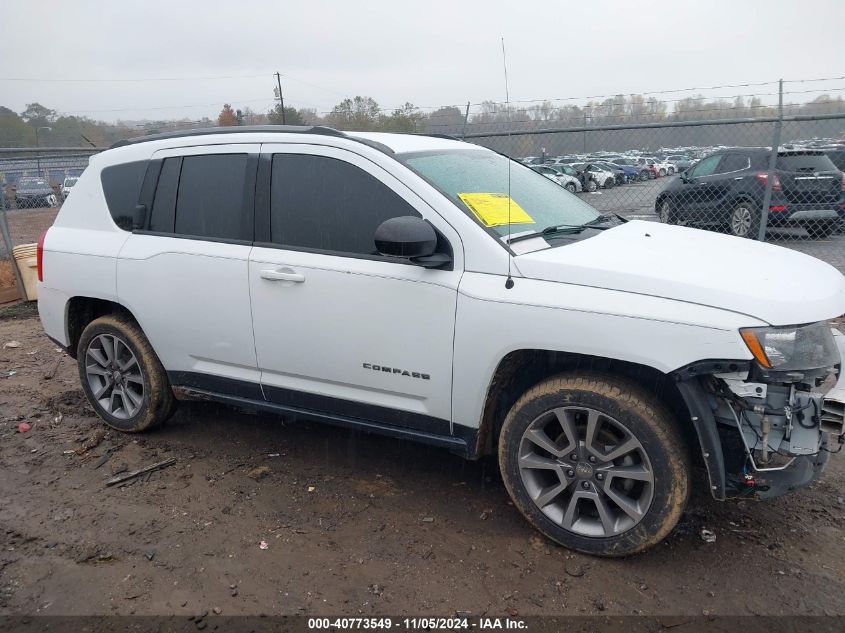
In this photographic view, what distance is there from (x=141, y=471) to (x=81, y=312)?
1276 mm

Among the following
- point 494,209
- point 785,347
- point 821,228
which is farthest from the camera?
point 821,228

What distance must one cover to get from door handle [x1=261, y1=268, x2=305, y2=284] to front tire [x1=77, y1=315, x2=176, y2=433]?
119 centimetres

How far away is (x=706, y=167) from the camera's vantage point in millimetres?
11000

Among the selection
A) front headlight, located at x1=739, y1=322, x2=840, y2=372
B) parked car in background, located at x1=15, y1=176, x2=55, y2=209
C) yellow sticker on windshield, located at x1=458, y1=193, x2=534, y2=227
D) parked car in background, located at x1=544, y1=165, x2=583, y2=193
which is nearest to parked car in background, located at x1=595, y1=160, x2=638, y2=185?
parked car in background, located at x1=544, y1=165, x2=583, y2=193

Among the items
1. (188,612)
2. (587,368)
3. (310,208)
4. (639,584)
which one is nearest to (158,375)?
(310,208)

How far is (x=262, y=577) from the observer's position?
294 centimetres

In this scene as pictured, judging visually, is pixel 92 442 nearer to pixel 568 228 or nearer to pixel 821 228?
pixel 568 228

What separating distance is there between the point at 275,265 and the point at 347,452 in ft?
4.29

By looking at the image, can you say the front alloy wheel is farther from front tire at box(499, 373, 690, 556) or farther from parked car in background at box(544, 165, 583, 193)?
parked car in background at box(544, 165, 583, 193)

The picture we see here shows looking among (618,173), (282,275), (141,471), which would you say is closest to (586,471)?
(282,275)

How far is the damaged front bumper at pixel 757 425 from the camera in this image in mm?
2594

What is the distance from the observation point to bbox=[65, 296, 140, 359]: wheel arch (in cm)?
442

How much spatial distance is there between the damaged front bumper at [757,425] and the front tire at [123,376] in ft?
10.3

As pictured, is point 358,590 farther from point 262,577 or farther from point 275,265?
point 275,265
